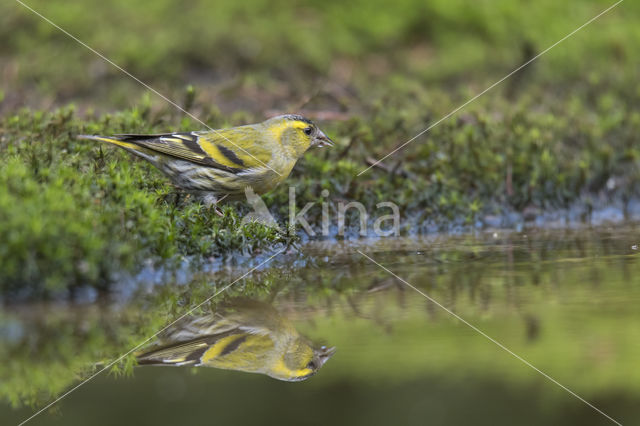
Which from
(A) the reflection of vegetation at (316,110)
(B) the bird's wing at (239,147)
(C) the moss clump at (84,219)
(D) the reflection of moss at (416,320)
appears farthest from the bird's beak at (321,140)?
(D) the reflection of moss at (416,320)

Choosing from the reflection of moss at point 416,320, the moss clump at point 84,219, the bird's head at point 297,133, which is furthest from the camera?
the bird's head at point 297,133

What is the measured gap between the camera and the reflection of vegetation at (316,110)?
180 inches

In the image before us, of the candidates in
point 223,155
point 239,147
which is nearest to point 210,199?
point 223,155

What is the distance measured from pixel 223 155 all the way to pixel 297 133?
2.32 feet

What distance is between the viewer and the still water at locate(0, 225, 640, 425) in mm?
2838

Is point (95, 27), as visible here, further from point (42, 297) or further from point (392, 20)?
point (42, 297)

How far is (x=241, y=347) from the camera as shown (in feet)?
11.5

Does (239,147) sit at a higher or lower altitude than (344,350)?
higher

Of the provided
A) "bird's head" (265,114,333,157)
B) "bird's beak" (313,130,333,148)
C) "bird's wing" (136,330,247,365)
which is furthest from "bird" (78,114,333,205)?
"bird's wing" (136,330,247,365)

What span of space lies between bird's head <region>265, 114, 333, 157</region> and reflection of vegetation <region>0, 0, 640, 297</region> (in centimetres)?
31

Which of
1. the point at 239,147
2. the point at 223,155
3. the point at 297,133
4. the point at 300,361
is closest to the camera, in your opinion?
the point at 300,361

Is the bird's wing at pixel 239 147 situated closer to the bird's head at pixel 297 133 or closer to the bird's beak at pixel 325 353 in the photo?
the bird's head at pixel 297 133

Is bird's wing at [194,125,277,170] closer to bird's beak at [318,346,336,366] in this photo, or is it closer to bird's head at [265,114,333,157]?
bird's head at [265,114,333,157]

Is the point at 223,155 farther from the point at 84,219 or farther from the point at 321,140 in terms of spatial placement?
the point at 84,219
